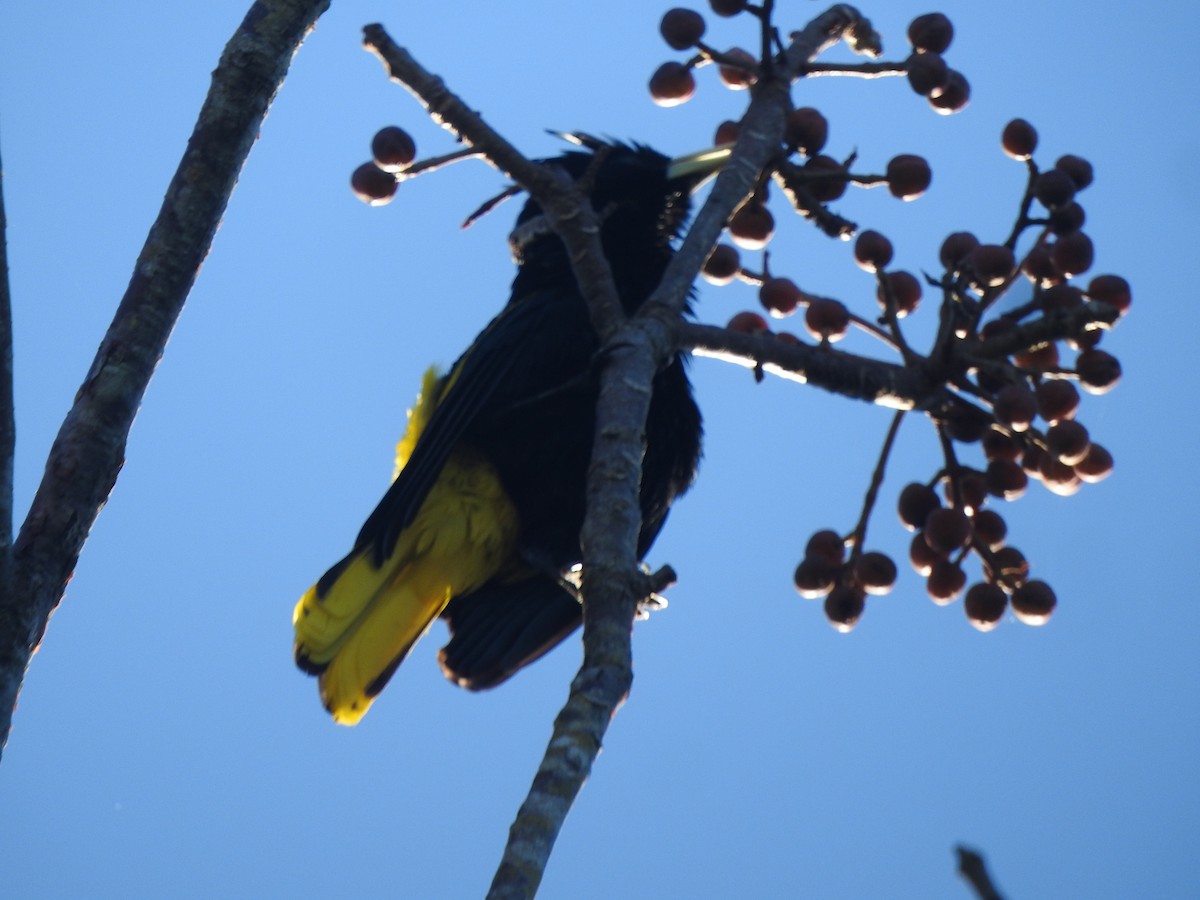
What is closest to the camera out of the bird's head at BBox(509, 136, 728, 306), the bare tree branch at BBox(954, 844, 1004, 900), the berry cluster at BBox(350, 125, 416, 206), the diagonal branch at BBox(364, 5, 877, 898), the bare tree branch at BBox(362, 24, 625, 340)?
the bare tree branch at BBox(954, 844, 1004, 900)

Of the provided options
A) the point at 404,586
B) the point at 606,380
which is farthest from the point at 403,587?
the point at 606,380

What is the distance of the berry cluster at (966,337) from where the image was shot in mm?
1806

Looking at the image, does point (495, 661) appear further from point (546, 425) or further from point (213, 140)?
point (213, 140)

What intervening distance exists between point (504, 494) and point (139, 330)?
129cm

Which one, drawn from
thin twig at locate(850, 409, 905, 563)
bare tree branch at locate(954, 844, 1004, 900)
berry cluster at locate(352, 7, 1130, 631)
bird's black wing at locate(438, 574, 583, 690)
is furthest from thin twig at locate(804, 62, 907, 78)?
bare tree branch at locate(954, 844, 1004, 900)

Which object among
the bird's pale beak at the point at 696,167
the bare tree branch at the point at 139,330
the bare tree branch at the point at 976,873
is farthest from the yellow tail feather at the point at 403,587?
the bare tree branch at the point at 976,873

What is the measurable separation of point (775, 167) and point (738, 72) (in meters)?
0.29

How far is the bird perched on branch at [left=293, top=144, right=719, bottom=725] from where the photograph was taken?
283cm

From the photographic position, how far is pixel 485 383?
2.96m

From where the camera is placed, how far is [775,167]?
2.21m

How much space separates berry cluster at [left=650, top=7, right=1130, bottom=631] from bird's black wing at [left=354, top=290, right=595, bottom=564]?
718 millimetres

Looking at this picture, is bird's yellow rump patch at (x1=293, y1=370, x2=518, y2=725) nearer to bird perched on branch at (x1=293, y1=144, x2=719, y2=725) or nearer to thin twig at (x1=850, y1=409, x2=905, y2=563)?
bird perched on branch at (x1=293, y1=144, x2=719, y2=725)

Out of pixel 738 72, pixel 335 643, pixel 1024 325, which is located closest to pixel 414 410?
pixel 335 643

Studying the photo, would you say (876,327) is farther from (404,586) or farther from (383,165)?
(404,586)
